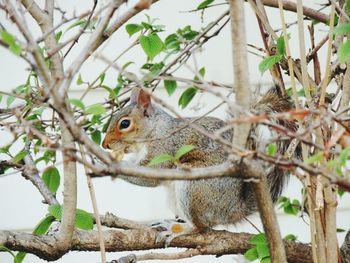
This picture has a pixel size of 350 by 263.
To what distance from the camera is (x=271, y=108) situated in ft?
4.87

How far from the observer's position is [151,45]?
1268 millimetres

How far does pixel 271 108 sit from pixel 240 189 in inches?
10.4

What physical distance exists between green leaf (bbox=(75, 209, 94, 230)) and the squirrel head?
516 millimetres

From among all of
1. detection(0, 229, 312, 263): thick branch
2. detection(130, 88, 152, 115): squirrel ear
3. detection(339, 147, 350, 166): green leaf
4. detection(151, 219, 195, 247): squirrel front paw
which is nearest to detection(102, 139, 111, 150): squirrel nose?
detection(130, 88, 152, 115): squirrel ear

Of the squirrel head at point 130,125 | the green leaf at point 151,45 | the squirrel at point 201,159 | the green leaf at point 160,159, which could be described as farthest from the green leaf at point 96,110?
the squirrel head at point 130,125

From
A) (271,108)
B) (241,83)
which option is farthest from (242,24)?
(271,108)

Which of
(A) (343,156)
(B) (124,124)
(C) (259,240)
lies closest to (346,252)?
(C) (259,240)

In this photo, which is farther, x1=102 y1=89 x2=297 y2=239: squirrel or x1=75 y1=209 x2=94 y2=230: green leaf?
x1=102 y1=89 x2=297 y2=239: squirrel

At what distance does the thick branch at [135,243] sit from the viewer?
1.15 metres

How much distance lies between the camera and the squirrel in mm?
1596

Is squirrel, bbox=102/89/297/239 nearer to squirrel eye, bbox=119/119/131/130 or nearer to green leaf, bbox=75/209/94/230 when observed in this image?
squirrel eye, bbox=119/119/131/130

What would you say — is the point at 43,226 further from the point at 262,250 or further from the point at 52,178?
the point at 262,250

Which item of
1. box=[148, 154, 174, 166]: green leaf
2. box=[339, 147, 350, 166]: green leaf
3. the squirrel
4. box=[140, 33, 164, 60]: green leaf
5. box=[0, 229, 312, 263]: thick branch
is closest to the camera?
box=[339, 147, 350, 166]: green leaf

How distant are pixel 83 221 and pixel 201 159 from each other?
0.53m
